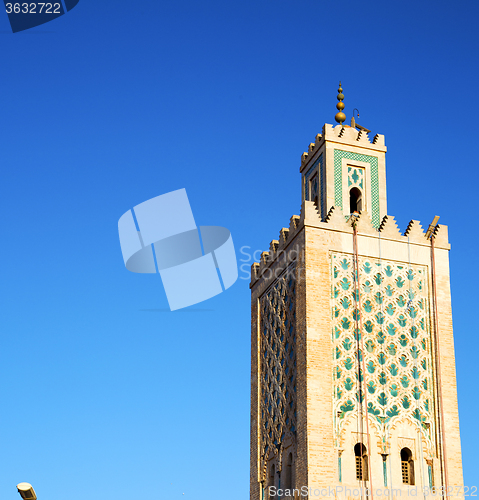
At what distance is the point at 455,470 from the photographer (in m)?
18.2

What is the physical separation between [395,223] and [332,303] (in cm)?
305

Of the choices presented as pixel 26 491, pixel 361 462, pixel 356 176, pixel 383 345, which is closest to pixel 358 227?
pixel 356 176

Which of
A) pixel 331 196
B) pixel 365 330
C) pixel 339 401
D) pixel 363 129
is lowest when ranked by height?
pixel 339 401

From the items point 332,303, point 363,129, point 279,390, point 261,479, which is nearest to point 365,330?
point 332,303

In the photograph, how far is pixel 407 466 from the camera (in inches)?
714

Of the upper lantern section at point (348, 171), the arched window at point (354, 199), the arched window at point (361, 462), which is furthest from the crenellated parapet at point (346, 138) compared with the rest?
the arched window at point (361, 462)

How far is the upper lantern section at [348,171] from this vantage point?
69.3ft

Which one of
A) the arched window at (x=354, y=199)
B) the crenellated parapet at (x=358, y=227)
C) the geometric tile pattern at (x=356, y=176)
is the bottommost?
the crenellated parapet at (x=358, y=227)

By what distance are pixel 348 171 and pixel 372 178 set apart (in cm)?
74

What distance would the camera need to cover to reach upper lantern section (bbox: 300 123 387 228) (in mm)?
21125

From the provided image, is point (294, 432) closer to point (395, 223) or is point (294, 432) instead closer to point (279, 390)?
point (279, 390)

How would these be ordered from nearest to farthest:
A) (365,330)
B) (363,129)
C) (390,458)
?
(390,458)
(365,330)
(363,129)

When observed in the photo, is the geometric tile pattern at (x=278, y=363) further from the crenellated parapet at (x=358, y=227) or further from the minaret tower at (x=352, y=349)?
the crenellated parapet at (x=358, y=227)

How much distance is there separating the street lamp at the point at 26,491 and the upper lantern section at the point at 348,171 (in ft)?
42.1
